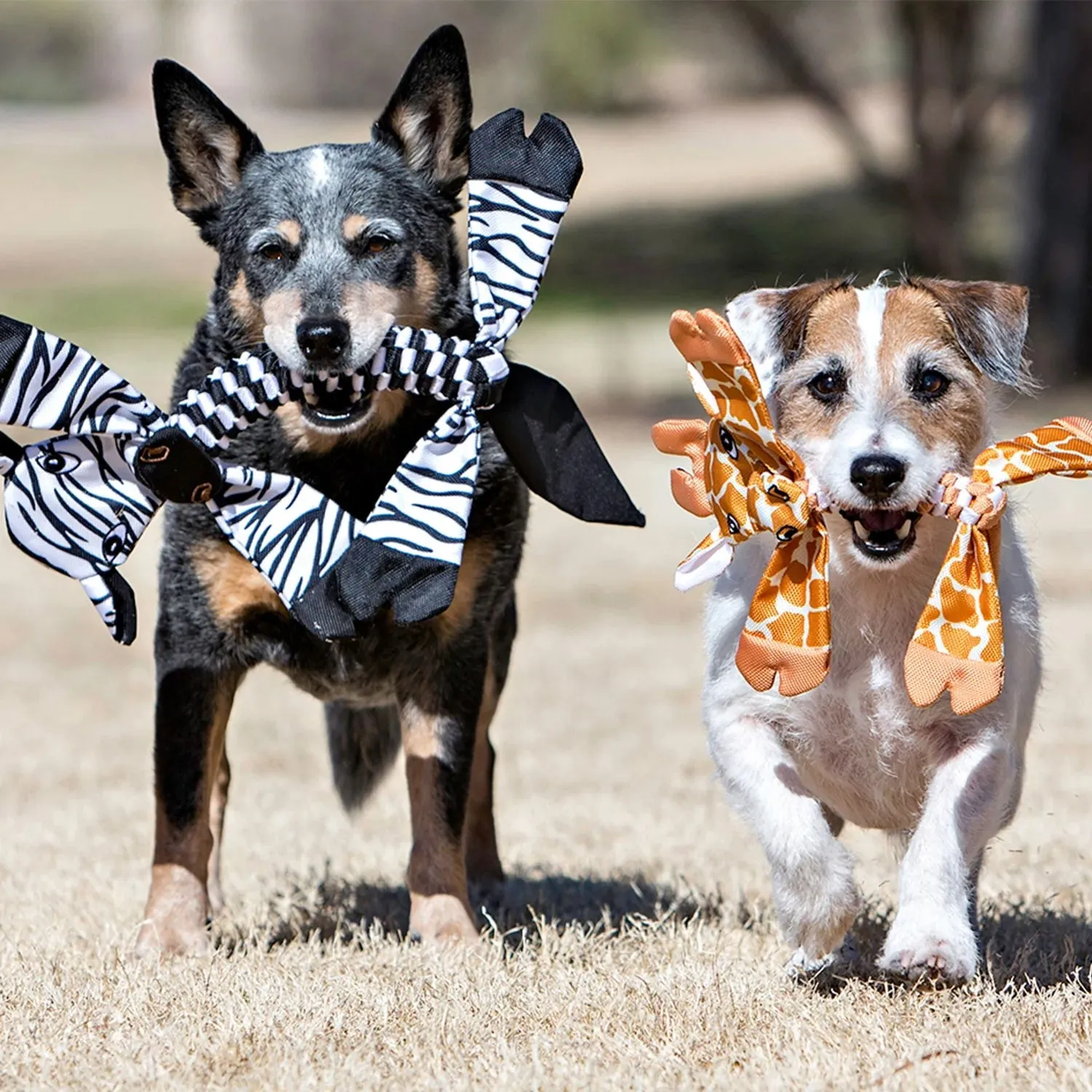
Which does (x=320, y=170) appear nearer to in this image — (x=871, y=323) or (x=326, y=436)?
(x=326, y=436)

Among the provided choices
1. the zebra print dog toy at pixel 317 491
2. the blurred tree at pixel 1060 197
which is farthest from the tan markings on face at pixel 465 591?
the blurred tree at pixel 1060 197

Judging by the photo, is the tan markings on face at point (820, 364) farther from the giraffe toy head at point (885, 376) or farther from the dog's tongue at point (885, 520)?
the dog's tongue at point (885, 520)

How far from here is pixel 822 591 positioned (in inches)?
155

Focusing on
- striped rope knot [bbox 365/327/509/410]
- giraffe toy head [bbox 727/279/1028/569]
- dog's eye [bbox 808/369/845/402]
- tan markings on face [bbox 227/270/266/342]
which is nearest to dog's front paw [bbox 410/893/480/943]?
striped rope knot [bbox 365/327/509/410]

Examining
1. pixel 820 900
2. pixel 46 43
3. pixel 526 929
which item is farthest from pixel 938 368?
pixel 46 43

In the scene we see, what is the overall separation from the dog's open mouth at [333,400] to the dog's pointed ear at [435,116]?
739mm

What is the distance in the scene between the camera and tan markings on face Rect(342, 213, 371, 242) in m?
4.64

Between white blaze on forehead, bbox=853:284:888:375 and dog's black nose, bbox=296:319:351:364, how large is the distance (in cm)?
125

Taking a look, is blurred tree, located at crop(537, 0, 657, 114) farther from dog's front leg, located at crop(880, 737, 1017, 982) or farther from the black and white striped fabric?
dog's front leg, located at crop(880, 737, 1017, 982)

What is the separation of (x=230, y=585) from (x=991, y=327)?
2.03 meters

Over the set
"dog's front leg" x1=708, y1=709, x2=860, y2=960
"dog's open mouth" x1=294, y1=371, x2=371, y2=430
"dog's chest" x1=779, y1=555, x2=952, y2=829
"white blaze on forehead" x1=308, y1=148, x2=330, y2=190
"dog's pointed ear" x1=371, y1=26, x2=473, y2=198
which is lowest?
"dog's front leg" x1=708, y1=709, x2=860, y2=960

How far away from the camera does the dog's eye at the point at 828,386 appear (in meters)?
4.16

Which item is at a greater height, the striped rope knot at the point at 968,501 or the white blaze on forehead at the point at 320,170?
the white blaze on forehead at the point at 320,170

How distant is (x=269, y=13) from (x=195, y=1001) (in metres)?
60.0
